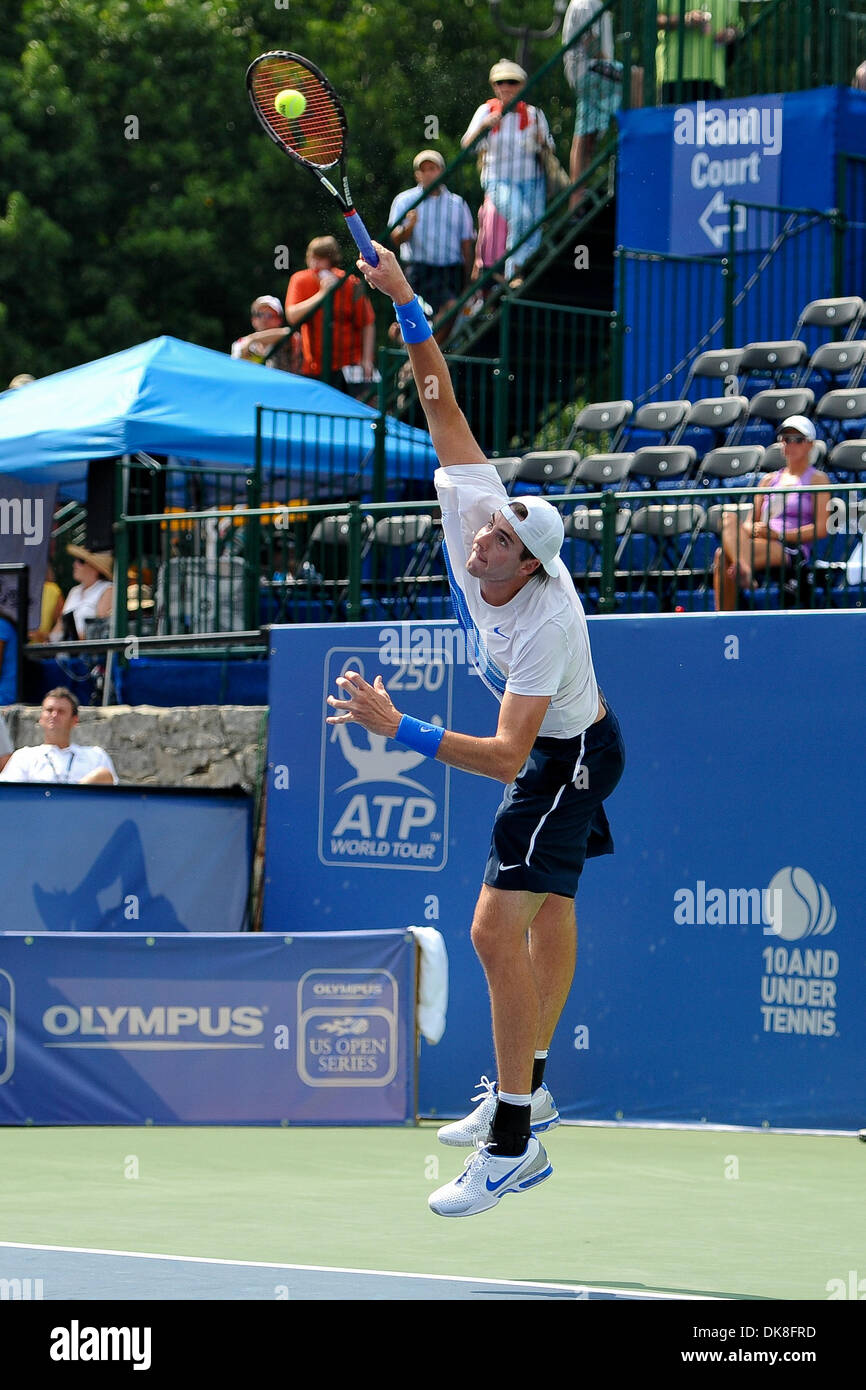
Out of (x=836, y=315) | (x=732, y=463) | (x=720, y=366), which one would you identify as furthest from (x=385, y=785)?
(x=836, y=315)

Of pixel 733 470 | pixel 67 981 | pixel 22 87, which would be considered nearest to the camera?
pixel 67 981

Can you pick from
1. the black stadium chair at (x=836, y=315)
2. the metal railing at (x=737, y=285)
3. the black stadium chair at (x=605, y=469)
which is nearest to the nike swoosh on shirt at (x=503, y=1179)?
the black stadium chair at (x=605, y=469)

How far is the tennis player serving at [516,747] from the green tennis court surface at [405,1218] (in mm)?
393

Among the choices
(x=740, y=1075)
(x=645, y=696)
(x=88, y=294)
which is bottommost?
(x=740, y=1075)

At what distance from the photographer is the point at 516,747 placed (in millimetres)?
6578

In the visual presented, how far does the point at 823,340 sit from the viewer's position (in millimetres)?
16172

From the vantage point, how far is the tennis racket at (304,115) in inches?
327

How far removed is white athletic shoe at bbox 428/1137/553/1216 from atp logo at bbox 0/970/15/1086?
4150 millimetres

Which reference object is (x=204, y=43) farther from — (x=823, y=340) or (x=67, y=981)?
(x=67, y=981)

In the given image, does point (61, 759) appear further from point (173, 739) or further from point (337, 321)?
point (337, 321)

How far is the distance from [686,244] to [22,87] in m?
17.2

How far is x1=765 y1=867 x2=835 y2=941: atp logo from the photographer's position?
1058 centimetres

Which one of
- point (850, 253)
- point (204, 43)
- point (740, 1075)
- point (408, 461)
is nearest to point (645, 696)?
point (740, 1075)

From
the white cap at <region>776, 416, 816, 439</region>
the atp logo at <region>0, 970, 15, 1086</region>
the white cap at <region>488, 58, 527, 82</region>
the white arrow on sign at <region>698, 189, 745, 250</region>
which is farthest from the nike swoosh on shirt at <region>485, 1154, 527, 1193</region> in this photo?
the white cap at <region>488, 58, 527, 82</region>
